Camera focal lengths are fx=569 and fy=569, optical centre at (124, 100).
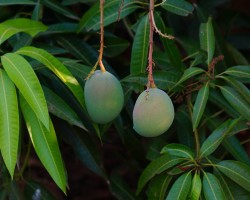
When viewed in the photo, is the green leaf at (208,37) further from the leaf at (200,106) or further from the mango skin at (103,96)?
the mango skin at (103,96)

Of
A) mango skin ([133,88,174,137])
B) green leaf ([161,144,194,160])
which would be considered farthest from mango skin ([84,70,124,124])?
green leaf ([161,144,194,160])

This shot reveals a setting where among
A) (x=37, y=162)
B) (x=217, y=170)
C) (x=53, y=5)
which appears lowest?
(x=37, y=162)

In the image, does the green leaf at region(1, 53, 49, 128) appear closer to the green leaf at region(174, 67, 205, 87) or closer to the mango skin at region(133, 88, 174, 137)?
the mango skin at region(133, 88, 174, 137)

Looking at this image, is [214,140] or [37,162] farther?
[37,162]

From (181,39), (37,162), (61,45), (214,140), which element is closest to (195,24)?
(181,39)

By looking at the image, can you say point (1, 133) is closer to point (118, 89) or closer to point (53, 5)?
point (118, 89)

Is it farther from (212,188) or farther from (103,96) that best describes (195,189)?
(103,96)
